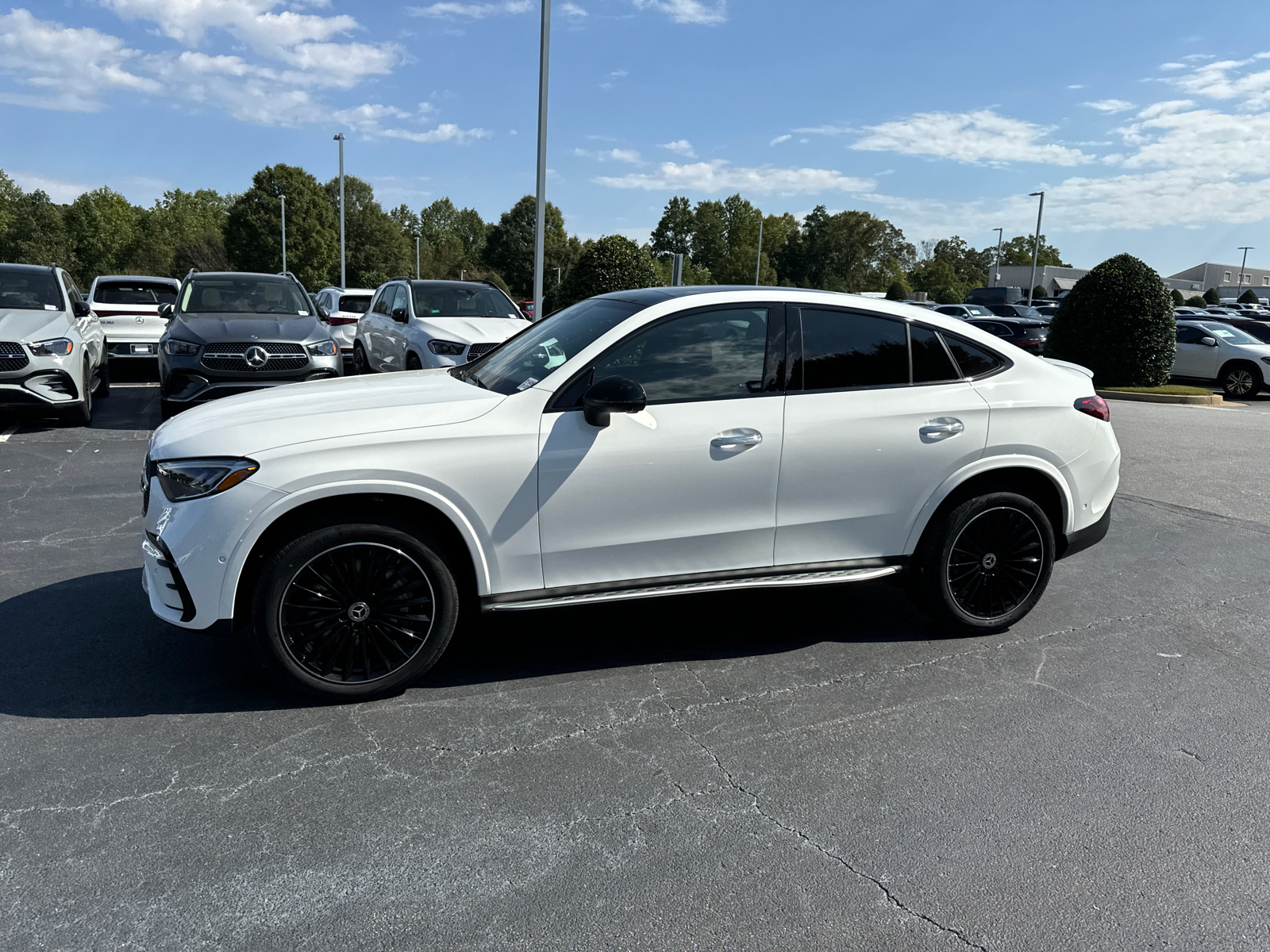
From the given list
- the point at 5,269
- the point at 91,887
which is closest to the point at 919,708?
the point at 91,887

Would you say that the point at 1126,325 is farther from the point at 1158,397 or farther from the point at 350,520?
the point at 350,520

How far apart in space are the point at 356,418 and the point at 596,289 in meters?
18.2

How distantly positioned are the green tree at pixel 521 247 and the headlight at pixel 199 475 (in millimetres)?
86462

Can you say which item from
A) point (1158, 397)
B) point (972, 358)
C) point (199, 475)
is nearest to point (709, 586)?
point (972, 358)

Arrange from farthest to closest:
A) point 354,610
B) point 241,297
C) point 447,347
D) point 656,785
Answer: point 241,297
point 447,347
point 354,610
point 656,785

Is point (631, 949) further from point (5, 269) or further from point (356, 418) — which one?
point (5, 269)

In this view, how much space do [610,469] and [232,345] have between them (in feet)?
24.5

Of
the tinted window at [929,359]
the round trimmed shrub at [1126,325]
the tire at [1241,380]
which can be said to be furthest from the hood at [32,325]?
the tire at [1241,380]

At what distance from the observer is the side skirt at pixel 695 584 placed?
160 inches

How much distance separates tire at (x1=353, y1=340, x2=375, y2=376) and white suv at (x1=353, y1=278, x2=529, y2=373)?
1.33ft

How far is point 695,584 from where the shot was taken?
4.30 meters

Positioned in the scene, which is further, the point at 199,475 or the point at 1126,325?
→ the point at 1126,325

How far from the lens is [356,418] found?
154 inches

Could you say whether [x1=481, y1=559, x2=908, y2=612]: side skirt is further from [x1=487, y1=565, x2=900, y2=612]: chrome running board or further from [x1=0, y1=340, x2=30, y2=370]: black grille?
[x1=0, y1=340, x2=30, y2=370]: black grille
